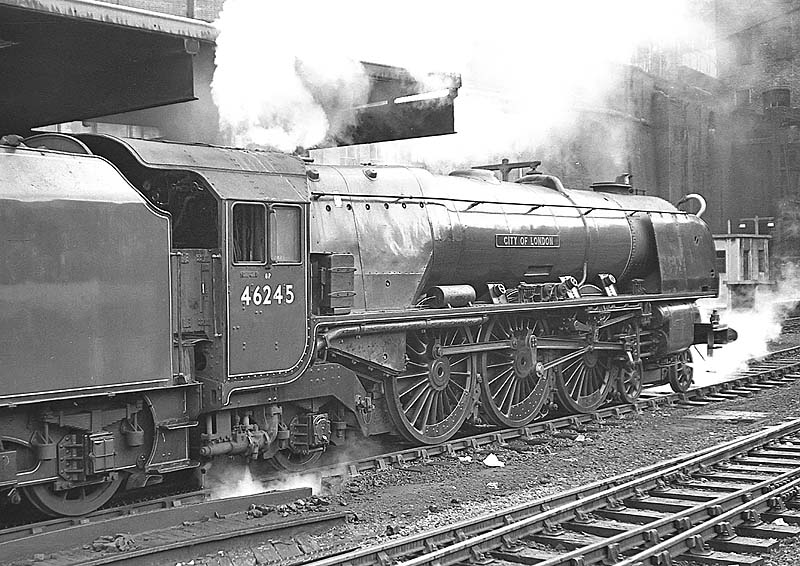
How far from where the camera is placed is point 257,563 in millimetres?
6266


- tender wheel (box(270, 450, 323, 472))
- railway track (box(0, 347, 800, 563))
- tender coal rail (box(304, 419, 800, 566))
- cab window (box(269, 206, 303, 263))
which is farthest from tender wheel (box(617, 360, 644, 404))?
cab window (box(269, 206, 303, 263))

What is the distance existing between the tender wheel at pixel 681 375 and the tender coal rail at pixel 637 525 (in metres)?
4.96

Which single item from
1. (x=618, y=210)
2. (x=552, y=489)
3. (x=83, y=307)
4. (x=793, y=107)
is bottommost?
(x=552, y=489)

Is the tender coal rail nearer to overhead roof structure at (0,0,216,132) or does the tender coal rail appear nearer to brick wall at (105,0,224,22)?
overhead roof structure at (0,0,216,132)

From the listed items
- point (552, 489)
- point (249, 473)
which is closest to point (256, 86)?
point (249, 473)

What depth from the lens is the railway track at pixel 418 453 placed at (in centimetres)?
622

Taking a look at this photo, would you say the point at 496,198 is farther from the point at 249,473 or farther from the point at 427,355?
the point at 249,473

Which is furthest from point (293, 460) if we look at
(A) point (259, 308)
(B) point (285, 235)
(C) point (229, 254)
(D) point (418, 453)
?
(C) point (229, 254)

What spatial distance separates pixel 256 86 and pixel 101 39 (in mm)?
1747

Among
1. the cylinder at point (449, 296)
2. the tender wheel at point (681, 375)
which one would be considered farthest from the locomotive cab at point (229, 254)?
the tender wheel at point (681, 375)

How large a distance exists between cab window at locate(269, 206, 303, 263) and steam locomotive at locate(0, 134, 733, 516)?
0.5 inches

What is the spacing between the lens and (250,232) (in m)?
7.59

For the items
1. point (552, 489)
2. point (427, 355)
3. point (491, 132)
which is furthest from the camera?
point (491, 132)

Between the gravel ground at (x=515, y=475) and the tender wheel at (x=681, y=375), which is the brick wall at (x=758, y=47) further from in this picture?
the gravel ground at (x=515, y=475)
